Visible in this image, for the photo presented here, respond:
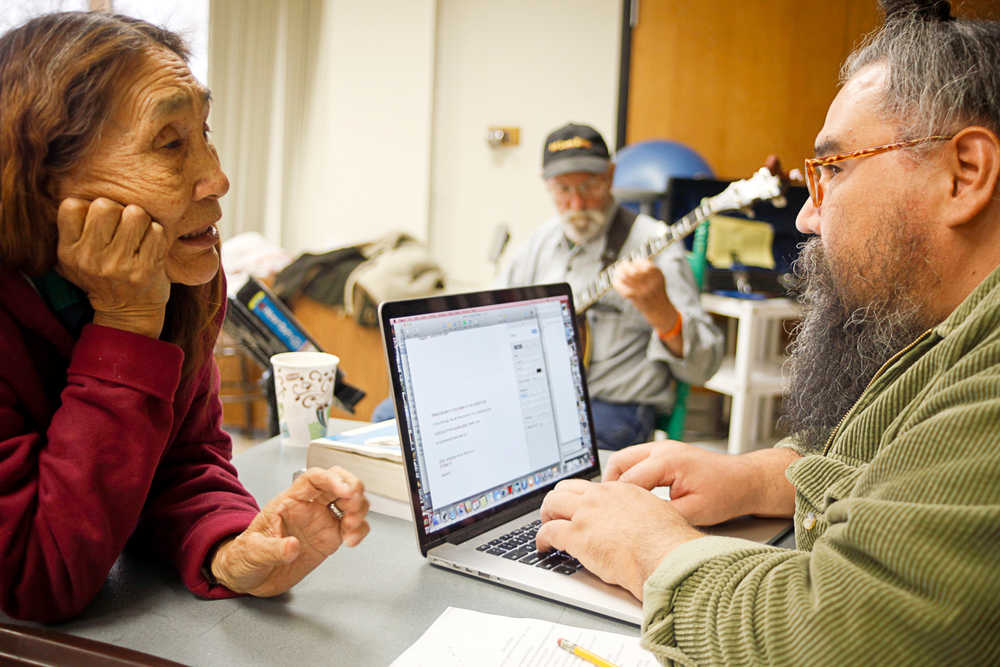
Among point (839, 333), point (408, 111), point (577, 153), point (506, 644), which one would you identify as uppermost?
point (408, 111)

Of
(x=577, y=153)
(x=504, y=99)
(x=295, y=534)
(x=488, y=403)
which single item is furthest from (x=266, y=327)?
(x=504, y=99)

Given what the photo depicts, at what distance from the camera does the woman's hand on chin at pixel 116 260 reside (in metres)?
0.79

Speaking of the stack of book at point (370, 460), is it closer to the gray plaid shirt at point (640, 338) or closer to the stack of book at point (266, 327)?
the stack of book at point (266, 327)

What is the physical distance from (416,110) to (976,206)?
4.14m

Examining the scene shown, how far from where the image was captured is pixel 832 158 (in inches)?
36.5

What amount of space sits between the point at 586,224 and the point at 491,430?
5.54 ft

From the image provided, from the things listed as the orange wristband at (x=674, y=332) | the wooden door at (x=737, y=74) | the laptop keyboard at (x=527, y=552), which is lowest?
the laptop keyboard at (x=527, y=552)

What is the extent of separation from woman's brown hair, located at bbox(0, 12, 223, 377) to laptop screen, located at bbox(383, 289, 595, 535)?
373 millimetres

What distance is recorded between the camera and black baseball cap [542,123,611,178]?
265 centimetres

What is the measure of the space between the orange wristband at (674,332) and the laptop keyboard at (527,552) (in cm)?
141

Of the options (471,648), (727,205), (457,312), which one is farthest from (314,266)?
(471,648)

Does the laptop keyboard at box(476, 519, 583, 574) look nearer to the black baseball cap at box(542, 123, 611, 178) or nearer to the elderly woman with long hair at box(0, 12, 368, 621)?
the elderly woman with long hair at box(0, 12, 368, 621)

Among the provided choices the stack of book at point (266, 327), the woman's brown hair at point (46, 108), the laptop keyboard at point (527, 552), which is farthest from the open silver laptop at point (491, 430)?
the stack of book at point (266, 327)

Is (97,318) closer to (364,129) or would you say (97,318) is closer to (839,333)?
(839,333)
